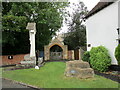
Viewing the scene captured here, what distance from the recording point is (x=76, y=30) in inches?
899

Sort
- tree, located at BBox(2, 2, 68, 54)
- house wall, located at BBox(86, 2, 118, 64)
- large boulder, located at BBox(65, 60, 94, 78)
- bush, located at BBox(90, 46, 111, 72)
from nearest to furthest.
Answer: large boulder, located at BBox(65, 60, 94, 78) → bush, located at BBox(90, 46, 111, 72) → house wall, located at BBox(86, 2, 118, 64) → tree, located at BBox(2, 2, 68, 54)

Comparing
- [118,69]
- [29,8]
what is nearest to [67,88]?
[118,69]

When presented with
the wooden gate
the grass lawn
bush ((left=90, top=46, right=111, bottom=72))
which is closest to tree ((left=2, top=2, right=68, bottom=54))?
the wooden gate

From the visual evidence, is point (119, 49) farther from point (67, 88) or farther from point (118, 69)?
point (67, 88)

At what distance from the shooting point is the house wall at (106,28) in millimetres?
9570

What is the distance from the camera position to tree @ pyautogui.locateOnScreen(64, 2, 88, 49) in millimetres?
22703

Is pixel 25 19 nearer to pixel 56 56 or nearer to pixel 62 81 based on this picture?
pixel 56 56

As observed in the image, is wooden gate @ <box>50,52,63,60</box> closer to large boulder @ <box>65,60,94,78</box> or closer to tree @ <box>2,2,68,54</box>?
tree @ <box>2,2,68,54</box>

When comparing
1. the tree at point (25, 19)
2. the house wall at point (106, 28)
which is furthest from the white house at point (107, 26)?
the tree at point (25, 19)

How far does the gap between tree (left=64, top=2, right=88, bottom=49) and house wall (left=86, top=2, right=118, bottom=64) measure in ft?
31.2

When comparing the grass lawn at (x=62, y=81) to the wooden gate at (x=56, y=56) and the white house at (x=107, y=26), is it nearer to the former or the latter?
the white house at (x=107, y=26)

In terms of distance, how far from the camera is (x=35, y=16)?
18.4m

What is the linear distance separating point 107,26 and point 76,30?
1257cm

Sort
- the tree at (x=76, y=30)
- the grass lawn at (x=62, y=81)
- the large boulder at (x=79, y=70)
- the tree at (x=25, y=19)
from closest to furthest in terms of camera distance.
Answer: the grass lawn at (x=62, y=81), the large boulder at (x=79, y=70), the tree at (x=25, y=19), the tree at (x=76, y=30)
